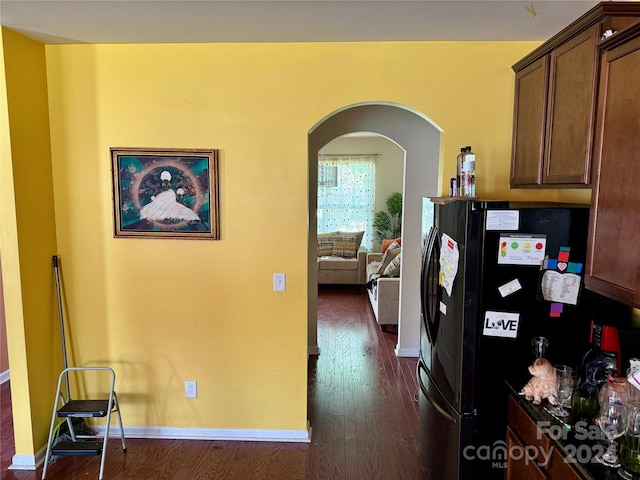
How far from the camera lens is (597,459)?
1332mm

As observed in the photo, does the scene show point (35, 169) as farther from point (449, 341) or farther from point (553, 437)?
point (553, 437)

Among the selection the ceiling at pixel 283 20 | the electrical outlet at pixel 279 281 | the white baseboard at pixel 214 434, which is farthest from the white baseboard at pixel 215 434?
the ceiling at pixel 283 20

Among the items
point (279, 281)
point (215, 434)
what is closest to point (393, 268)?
point (279, 281)

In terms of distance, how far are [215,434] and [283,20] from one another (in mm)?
2487

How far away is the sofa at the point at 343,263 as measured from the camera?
22.8ft

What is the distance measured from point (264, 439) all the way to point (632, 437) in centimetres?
207

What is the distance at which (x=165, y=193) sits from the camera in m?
2.57

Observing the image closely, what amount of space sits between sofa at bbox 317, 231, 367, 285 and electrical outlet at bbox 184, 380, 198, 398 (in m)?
4.29

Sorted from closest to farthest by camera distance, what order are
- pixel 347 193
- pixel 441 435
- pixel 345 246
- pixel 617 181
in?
pixel 617 181 → pixel 441 435 → pixel 345 246 → pixel 347 193

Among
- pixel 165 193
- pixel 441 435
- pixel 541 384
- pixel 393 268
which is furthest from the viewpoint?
pixel 393 268

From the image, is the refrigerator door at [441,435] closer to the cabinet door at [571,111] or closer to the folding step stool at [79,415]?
the cabinet door at [571,111]

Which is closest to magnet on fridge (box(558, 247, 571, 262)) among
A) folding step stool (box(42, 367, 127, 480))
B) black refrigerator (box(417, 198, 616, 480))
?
black refrigerator (box(417, 198, 616, 480))

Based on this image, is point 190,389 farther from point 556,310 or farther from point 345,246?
point 345,246

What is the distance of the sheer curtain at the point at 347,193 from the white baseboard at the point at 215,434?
523 cm
